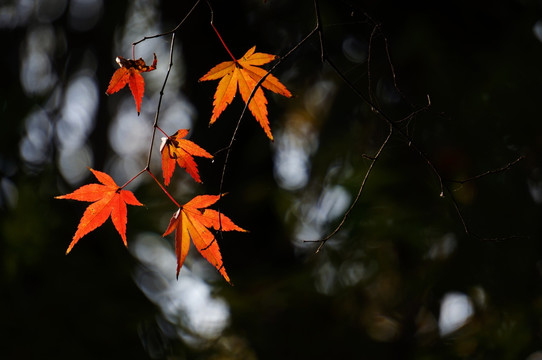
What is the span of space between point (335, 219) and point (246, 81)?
1.39m

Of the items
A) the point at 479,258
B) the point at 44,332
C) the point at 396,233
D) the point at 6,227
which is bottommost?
the point at 479,258

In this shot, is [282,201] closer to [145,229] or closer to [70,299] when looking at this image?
[145,229]

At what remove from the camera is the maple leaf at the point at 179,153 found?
76 cm

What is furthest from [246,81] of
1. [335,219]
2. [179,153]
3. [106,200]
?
[335,219]

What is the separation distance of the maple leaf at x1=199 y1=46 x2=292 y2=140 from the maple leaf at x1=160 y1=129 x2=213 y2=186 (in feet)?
0.26

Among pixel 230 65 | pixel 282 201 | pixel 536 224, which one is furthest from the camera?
pixel 282 201

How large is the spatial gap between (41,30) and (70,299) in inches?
88.3

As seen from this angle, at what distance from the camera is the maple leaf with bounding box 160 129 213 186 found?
757 mm

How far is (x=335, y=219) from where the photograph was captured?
210 centimetres

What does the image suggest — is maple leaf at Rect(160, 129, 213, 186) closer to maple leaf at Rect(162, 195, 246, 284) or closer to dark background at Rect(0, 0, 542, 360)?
maple leaf at Rect(162, 195, 246, 284)

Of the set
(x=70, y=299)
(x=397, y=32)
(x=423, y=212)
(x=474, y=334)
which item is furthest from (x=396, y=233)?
(x=70, y=299)

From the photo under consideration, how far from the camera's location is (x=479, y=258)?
2.07 m

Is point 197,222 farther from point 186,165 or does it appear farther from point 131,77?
point 131,77

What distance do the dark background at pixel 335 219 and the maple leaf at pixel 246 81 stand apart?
4.13ft
